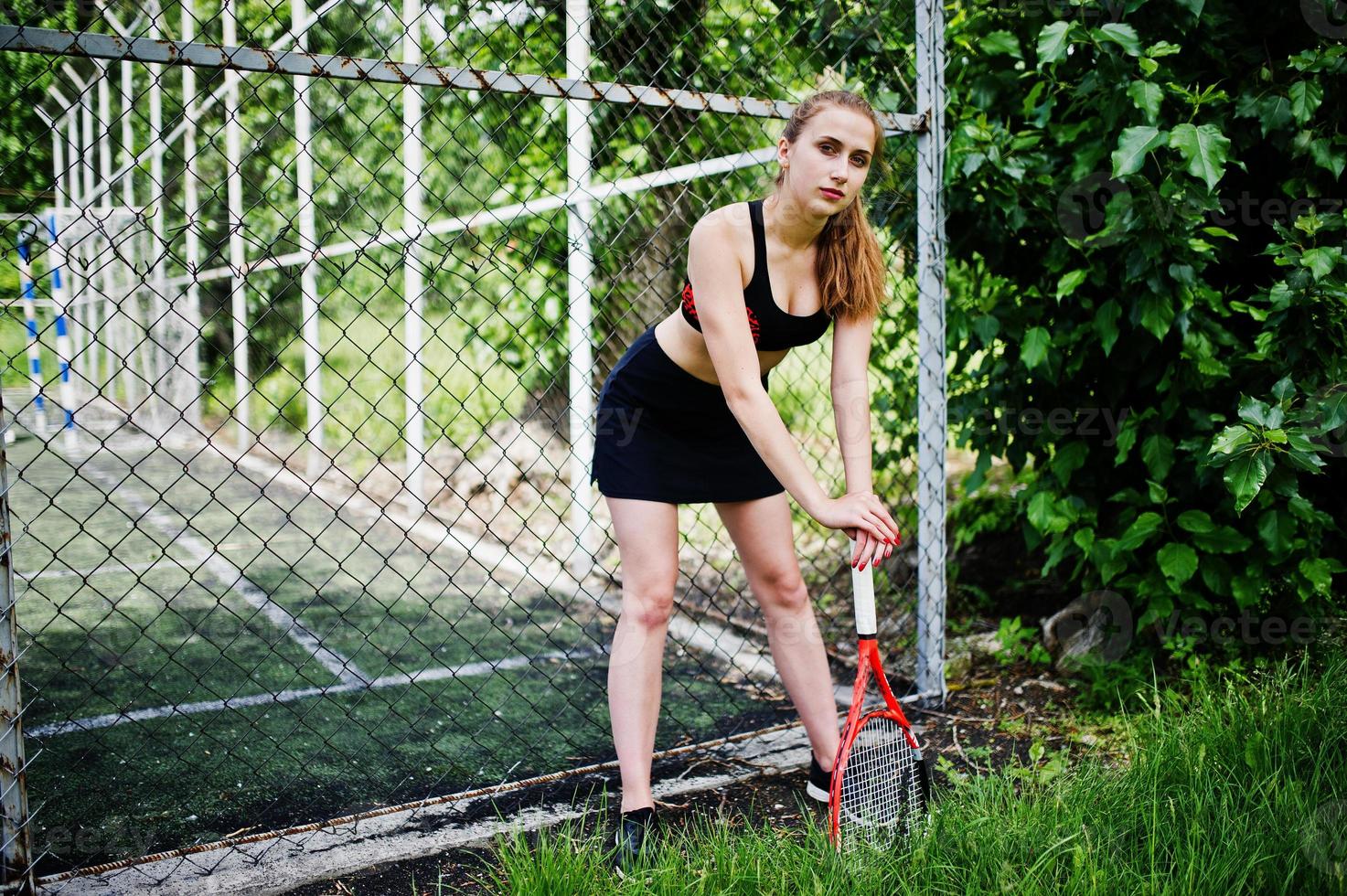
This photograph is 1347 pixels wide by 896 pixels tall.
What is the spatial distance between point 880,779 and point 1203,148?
1838 millimetres

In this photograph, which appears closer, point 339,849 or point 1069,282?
point 339,849

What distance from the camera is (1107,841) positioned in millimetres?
1970

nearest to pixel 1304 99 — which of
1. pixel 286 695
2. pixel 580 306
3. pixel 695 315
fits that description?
pixel 695 315

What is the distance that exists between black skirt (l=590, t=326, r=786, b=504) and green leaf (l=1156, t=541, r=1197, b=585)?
4.52 feet

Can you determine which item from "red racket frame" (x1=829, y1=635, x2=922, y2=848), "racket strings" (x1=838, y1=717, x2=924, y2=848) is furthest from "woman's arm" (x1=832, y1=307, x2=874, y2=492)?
"racket strings" (x1=838, y1=717, x2=924, y2=848)

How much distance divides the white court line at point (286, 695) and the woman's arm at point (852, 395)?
3.98 feet

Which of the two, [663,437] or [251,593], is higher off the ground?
[663,437]

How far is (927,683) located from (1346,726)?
1.29 meters

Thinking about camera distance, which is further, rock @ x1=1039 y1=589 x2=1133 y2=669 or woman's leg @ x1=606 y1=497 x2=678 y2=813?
rock @ x1=1039 y1=589 x2=1133 y2=669

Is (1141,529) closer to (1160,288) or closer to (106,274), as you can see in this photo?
(1160,288)

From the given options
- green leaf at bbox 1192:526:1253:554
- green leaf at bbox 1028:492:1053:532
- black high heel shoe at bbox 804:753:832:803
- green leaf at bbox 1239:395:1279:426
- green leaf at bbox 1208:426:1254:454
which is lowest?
black high heel shoe at bbox 804:753:832:803

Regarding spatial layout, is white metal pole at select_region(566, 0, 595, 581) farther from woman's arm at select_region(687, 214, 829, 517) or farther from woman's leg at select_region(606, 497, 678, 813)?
woman's arm at select_region(687, 214, 829, 517)

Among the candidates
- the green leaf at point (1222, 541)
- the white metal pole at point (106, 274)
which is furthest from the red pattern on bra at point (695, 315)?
the white metal pole at point (106, 274)

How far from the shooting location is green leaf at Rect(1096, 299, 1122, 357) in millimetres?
3008
